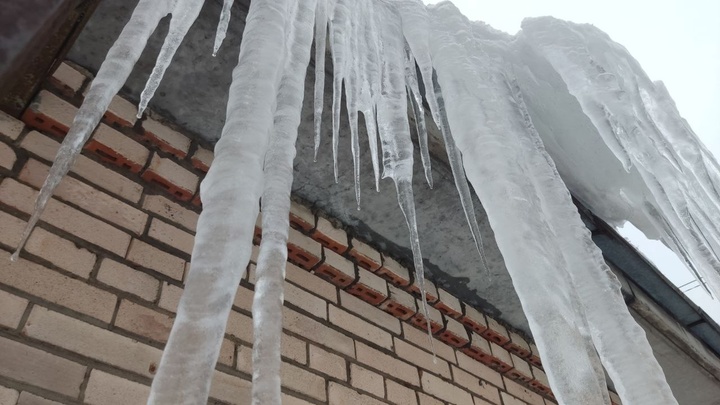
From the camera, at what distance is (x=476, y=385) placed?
237 cm

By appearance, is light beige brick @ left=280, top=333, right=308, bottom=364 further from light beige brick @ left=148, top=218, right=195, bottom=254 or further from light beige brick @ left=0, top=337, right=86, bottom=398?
light beige brick @ left=0, top=337, right=86, bottom=398

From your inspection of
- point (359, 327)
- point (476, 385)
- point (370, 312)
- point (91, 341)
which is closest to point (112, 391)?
point (91, 341)

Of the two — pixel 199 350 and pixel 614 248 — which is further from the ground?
pixel 614 248

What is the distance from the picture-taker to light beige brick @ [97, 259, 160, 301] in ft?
4.75

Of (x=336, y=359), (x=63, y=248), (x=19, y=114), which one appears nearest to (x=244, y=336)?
(x=336, y=359)

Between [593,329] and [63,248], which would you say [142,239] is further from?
[593,329]

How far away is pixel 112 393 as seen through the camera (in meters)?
1.27

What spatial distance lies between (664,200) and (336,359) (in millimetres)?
1164

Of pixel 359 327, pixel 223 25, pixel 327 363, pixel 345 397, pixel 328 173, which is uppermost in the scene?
pixel 328 173

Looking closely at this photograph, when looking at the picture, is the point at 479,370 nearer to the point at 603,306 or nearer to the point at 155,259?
the point at 603,306

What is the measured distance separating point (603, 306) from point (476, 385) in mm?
1391

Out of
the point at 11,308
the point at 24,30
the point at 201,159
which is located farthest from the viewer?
the point at 201,159

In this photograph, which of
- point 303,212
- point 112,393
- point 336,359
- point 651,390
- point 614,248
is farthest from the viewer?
point 614,248

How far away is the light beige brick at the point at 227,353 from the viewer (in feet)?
4.97
